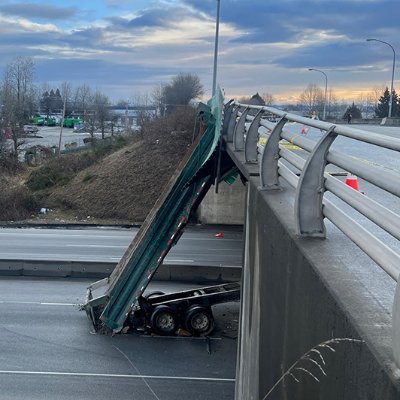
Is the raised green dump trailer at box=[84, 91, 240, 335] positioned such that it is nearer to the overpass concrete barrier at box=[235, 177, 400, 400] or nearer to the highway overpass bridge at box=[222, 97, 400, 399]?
the highway overpass bridge at box=[222, 97, 400, 399]

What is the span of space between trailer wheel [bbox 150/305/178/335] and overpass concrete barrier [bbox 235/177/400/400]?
8291mm

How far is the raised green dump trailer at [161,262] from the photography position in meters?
14.7

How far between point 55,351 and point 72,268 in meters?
7.55

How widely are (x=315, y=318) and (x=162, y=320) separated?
38.5 feet

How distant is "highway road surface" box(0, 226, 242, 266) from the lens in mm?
26344

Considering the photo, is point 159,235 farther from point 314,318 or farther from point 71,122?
point 71,122

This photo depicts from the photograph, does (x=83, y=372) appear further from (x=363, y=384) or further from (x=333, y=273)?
(x=363, y=384)

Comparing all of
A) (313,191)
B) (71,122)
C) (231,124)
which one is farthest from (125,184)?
(71,122)

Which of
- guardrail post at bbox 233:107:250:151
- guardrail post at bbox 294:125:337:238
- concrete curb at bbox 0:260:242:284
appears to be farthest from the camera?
concrete curb at bbox 0:260:242:284

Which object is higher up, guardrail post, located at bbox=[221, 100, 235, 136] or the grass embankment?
guardrail post, located at bbox=[221, 100, 235, 136]

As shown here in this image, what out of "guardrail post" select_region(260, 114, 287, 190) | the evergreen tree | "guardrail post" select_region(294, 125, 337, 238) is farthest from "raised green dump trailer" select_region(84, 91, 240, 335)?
the evergreen tree

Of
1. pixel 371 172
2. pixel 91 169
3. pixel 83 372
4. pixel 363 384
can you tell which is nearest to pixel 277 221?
pixel 371 172

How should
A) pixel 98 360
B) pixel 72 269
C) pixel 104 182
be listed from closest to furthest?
pixel 98 360 → pixel 72 269 → pixel 104 182

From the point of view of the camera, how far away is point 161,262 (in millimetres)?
14859
